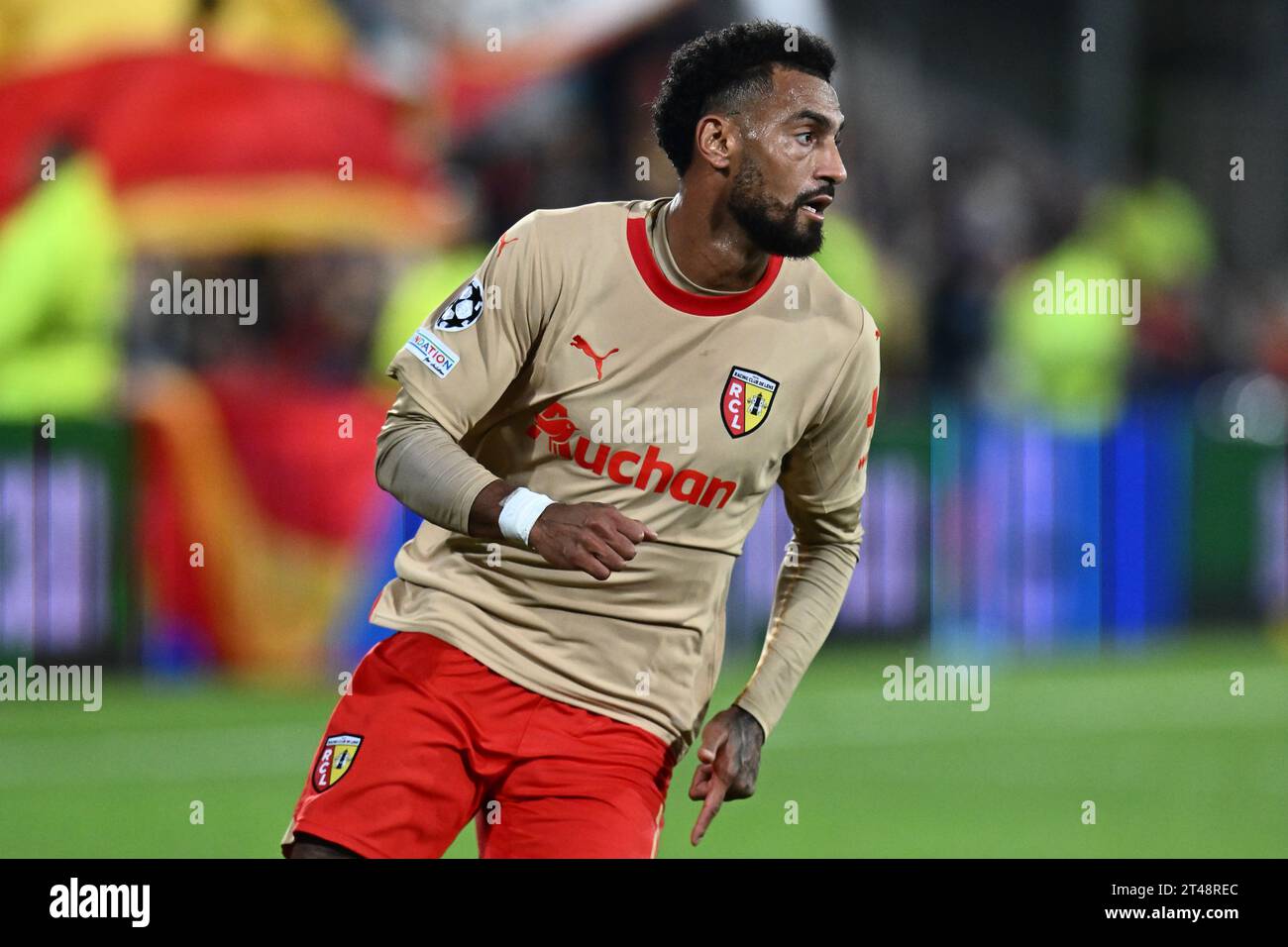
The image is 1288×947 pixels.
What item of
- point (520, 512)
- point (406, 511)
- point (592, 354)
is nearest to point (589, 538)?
point (520, 512)

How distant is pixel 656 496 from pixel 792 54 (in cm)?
103

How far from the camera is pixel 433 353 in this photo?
444 centimetres

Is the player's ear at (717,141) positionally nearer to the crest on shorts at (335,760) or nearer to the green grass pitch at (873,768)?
the crest on shorts at (335,760)

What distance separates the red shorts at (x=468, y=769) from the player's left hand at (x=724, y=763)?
0.12m

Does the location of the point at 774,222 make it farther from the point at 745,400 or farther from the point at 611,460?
the point at 611,460

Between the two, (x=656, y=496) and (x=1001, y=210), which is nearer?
(x=656, y=496)

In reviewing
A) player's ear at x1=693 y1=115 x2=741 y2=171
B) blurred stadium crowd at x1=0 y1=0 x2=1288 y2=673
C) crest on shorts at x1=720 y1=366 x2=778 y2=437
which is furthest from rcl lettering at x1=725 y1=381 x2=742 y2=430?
blurred stadium crowd at x1=0 y1=0 x2=1288 y2=673

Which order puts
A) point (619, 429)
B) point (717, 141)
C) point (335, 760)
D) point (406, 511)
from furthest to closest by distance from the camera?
point (406, 511)
point (717, 141)
point (619, 429)
point (335, 760)

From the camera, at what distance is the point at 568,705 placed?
4.52 m

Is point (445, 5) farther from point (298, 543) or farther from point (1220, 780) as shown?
Answer: point (1220, 780)

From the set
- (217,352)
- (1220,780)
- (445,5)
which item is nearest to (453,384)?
(1220,780)

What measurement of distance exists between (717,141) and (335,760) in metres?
1.59

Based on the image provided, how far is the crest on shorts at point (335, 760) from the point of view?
438 centimetres

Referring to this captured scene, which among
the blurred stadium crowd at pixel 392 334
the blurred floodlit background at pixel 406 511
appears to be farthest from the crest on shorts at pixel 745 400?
the blurred stadium crowd at pixel 392 334
